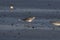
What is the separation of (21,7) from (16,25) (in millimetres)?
2677

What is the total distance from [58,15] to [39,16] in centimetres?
78

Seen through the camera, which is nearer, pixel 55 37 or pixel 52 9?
pixel 55 37

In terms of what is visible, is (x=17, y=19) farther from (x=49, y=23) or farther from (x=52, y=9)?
(x=52, y=9)

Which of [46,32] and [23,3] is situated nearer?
[46,32]

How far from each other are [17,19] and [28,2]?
6.89 feet

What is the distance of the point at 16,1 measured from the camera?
11.3m

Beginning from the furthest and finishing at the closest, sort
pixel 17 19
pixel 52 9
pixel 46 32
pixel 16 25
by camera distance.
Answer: pixel 52 9, pixel 17 19, pixel 16 25, pixel 46 32

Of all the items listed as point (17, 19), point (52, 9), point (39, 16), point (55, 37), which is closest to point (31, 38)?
point (55, 37)

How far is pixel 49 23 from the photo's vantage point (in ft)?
29.0

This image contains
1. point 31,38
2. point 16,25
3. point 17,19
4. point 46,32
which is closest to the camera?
point 31,38

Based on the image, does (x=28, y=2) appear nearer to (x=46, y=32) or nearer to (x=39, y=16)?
(x=39, y=16)

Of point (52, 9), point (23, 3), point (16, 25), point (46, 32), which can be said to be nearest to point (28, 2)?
point (23, 3)

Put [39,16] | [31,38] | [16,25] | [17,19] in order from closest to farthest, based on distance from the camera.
Answer: [31,38]
[16,25]
[17,19]
[39,16]

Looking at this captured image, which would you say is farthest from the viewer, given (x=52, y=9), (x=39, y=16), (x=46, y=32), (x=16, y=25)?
(x=52, y=9)
